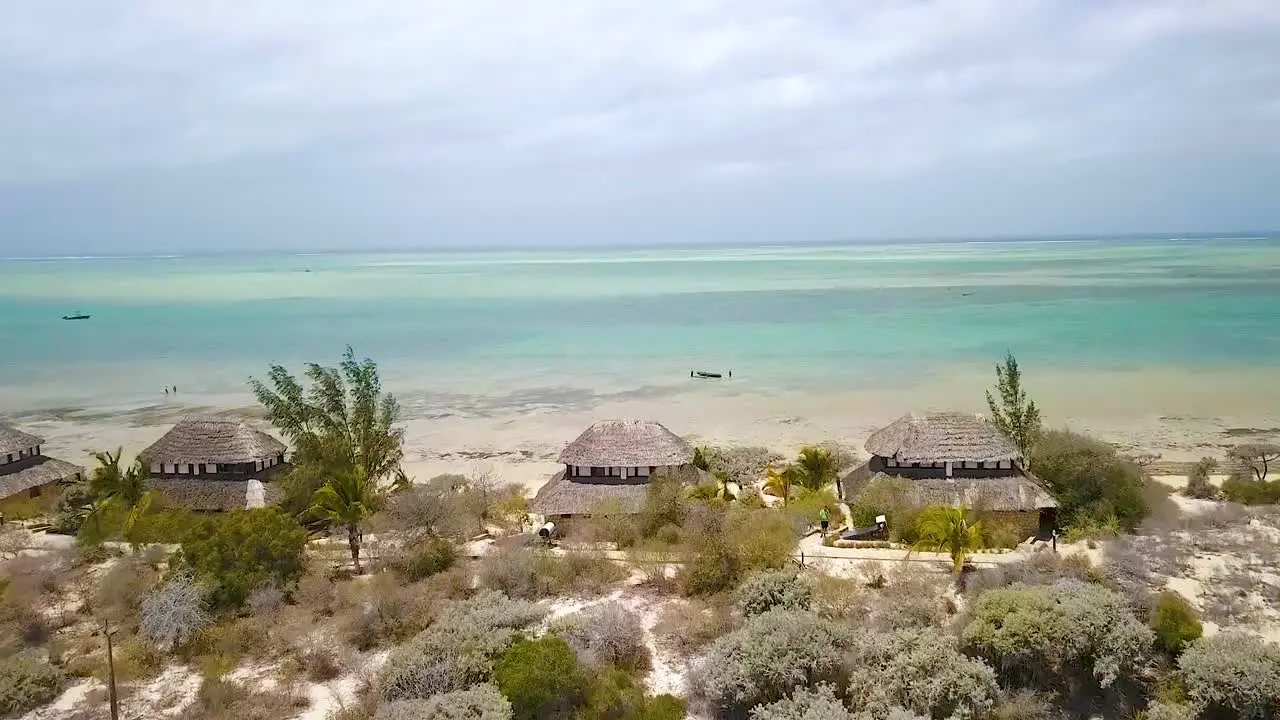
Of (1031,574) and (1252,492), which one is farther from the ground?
(1031,574)

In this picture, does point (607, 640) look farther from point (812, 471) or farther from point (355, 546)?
point (812, 471)

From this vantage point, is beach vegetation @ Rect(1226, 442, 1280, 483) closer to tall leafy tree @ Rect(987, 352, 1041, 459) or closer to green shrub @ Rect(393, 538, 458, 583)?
tall leafy tree @ Rect(987, 352, 1041, 459)

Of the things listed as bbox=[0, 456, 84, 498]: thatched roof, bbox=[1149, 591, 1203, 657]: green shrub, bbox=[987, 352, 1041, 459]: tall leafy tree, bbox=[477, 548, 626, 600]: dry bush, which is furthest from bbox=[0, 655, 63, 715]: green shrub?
bbox=[987, 352, 1041, 459]: tall leafy tree

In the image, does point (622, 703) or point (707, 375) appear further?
point (707, 375)

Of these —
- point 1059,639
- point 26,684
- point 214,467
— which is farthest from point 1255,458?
point 26,684

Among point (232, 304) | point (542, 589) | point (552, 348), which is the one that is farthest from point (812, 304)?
point (542, 589)
